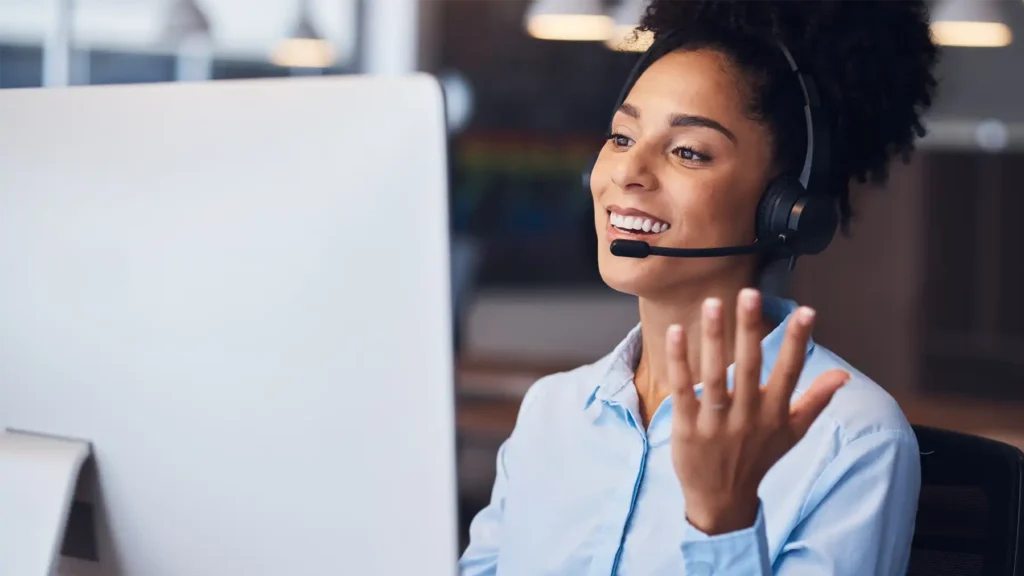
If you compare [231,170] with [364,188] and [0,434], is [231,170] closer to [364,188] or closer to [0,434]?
[364,188]

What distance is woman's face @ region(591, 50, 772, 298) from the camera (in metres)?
1.04

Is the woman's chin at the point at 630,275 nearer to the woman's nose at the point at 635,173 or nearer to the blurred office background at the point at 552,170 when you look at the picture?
the woman's nose at the point at 635,173

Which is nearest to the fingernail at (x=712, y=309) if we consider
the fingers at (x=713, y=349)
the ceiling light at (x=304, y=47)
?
the fingers at (x=713, y=349)

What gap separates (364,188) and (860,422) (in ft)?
1.65

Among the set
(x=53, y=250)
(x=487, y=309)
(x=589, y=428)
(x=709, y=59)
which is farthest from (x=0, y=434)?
(x=487, y=309)

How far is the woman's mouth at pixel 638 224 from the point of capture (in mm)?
1040

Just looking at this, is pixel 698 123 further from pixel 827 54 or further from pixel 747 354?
pixel 747 354

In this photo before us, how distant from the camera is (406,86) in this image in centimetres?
62

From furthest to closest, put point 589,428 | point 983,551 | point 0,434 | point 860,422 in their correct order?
1. point 589,428
2. point 983,551
3. point 860,422
4. point 0,434

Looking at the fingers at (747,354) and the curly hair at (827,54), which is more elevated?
the curly hair at (827,54)

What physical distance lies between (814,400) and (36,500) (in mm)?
504

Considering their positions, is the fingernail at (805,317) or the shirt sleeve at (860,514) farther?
the shirt sleeve at (860,514)

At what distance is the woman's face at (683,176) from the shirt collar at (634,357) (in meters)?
0.05

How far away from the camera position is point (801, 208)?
102cm
